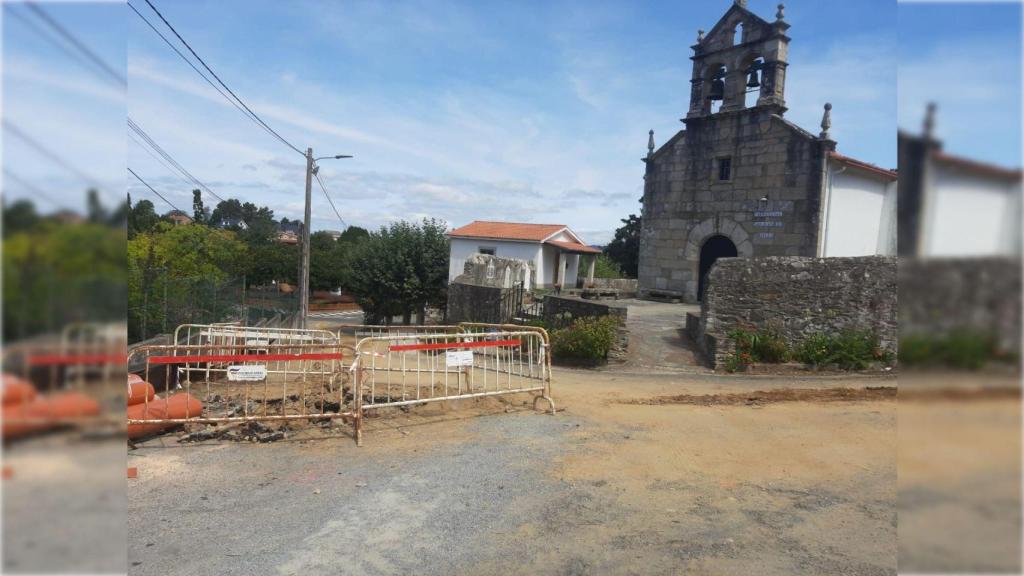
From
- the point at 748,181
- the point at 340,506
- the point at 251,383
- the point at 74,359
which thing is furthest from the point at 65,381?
the point at 748,181

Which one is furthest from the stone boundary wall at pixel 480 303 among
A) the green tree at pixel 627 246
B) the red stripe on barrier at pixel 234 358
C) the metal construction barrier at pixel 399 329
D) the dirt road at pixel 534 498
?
the green tree at pixel 627 246

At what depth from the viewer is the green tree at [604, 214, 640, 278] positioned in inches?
1574

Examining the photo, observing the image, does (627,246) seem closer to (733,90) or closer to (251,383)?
(733,90)

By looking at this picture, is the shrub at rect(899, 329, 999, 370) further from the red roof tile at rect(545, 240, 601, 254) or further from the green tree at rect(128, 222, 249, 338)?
the red roof tile at rect(545, 240, 601, 254)

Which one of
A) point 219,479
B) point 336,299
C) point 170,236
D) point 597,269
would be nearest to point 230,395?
point 219,479

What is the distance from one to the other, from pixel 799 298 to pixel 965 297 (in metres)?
11.8

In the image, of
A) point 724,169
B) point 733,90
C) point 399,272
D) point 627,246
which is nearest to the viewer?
point 733,90

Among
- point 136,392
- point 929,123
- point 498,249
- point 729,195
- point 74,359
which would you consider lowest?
point 136,392

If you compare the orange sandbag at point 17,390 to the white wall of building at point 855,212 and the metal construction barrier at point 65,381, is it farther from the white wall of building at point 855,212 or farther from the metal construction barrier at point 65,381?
the white wall of building at point 855,212

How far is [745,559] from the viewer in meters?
3.82

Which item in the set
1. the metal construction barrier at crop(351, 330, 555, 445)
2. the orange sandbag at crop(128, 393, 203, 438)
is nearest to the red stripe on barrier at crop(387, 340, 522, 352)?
the metal construction barrier at crop(351, 330, 555, 445)

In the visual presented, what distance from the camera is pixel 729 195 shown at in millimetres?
19328

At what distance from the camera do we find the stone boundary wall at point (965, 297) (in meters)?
0.78

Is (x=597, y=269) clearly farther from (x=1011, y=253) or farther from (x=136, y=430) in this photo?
(x=1011, y=253)
